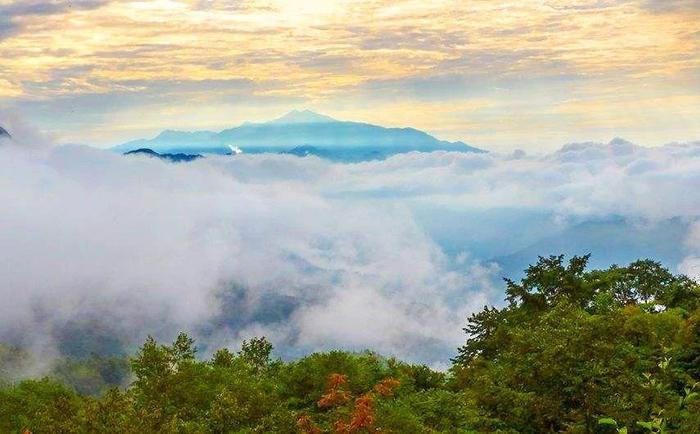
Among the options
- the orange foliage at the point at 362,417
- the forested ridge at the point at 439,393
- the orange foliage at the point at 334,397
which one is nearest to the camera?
the orange foliage at the point at 362,417

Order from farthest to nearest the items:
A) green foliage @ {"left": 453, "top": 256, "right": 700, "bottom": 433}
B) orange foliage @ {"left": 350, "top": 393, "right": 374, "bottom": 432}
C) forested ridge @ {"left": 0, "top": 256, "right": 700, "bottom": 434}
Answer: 1. green foliage @ {"left": 453, "top": 256, "right": 700, "bottom": 433}
2. forested ridge @ {"left": 0, "top": 256, "right": 700, "bottom": 434}
3. orange foliage @ {"left": 350, "top": 393, "right": 374, "bottom": 432}

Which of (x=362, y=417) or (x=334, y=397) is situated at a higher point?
(x=362, y=417)

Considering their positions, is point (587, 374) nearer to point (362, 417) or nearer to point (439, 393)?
point (439, 393)

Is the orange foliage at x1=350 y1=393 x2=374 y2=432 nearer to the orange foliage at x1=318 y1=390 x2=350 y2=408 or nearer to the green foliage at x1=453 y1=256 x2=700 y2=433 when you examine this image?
the orange foliage at x1=318 y1=390 x2=350 y2=408

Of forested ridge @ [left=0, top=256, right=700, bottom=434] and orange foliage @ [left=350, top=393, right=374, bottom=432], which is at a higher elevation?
orange foliage @ [left=350, top=393, right=374, bottom=432]

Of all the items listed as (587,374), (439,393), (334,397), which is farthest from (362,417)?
(587,374)

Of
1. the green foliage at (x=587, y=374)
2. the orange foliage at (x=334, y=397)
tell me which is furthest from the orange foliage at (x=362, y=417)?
the green foliage at (x=587, y=374)

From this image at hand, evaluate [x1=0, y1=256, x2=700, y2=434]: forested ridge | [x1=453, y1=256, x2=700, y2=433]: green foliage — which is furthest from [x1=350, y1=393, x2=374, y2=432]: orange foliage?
[x1=453, y1=256, x2=700, y2=433]: green foliage

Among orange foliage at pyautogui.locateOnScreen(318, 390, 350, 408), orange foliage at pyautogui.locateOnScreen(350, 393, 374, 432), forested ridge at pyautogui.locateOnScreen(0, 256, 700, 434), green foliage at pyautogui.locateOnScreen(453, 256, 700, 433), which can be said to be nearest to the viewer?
orange foliage at pyautogui.locateOnScreen(350, 393, 374, 432)

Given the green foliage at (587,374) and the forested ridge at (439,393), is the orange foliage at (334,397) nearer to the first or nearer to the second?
the forested ridge at (439,393)

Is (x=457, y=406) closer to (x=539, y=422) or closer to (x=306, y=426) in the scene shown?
(x=539, y=422)

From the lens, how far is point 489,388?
3744cm

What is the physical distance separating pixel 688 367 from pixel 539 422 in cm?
796

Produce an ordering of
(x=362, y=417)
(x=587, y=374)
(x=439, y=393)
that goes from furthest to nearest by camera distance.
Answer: (x=439, y=393), (x=587, y=374), (x=362, y=417)
